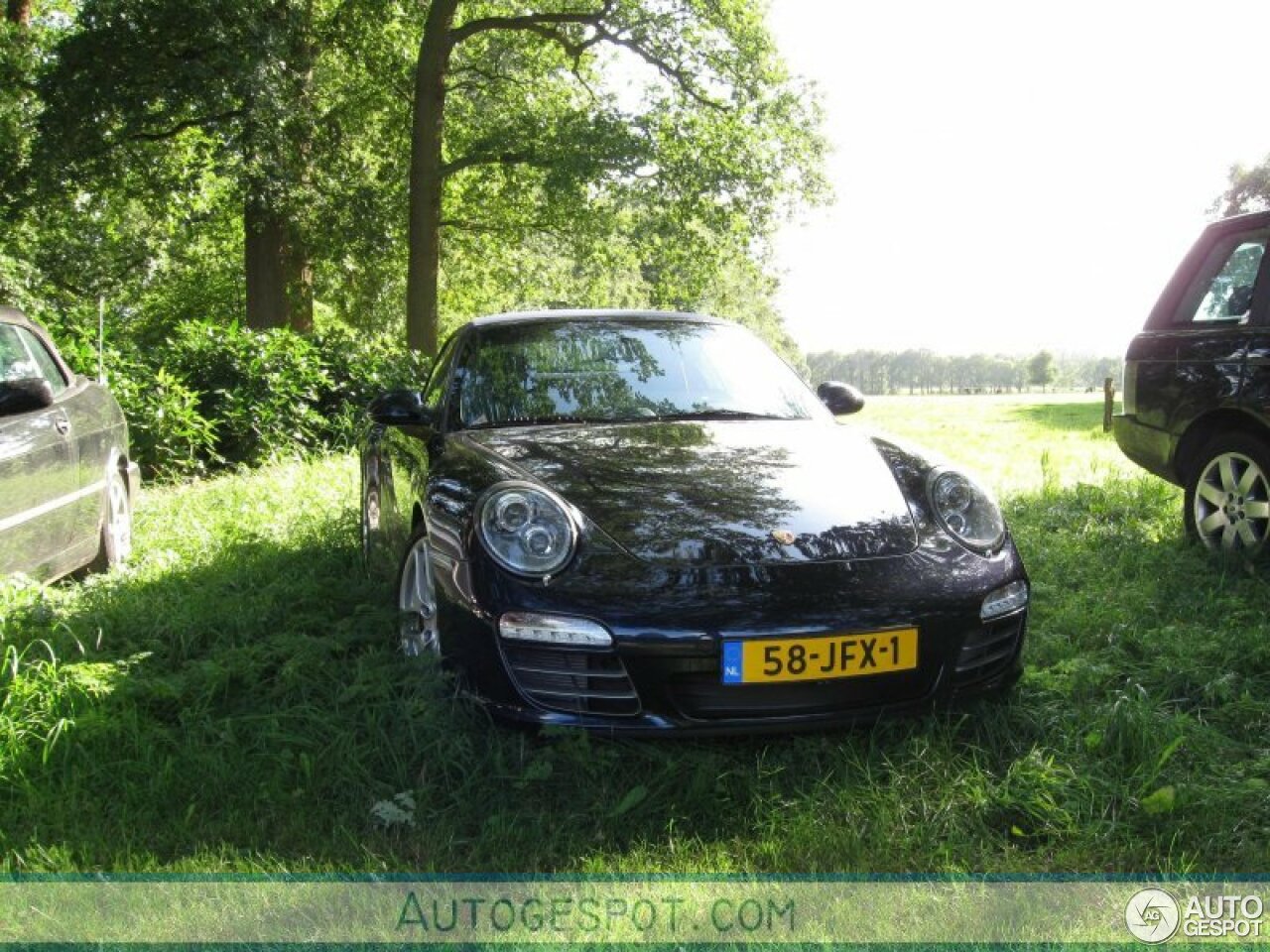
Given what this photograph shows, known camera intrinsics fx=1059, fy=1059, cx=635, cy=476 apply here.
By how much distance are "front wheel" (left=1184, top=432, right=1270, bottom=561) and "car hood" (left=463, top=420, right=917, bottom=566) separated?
2221 millimetres

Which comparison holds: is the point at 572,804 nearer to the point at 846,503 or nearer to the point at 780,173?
the point at 846,503

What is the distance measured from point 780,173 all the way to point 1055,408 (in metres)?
13.4

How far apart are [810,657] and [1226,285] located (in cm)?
369

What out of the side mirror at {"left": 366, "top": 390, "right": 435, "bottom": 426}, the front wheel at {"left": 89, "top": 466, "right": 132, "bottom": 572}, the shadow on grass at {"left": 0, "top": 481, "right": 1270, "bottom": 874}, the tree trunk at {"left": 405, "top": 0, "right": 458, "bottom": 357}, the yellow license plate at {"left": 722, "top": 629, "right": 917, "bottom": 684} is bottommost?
the shadow on grass at {"left": 0, "top": 481, "right": 1270, "bottom": 874}

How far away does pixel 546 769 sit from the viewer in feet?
9.42

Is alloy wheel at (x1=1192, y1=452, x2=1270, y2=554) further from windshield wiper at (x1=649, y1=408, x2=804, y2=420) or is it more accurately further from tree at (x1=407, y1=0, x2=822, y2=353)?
tree at (x1=407, y1=0, x2=822, y2=353)

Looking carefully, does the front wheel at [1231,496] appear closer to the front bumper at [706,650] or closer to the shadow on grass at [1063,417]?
the front bumper at [706,650]

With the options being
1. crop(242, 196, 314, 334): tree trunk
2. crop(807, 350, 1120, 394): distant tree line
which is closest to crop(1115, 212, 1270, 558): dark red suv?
crop(242, 196, 314, 334): tree trunk

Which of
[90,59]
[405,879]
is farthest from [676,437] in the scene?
[90,59]

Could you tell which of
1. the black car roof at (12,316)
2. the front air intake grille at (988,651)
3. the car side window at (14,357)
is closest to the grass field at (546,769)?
the front air intake grille at (988,651)

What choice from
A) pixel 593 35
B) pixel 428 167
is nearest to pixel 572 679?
pixel 428 167

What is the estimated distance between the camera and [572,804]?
2.79 m

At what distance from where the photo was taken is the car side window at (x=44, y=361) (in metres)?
4.98

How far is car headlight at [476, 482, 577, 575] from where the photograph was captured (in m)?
2.85
